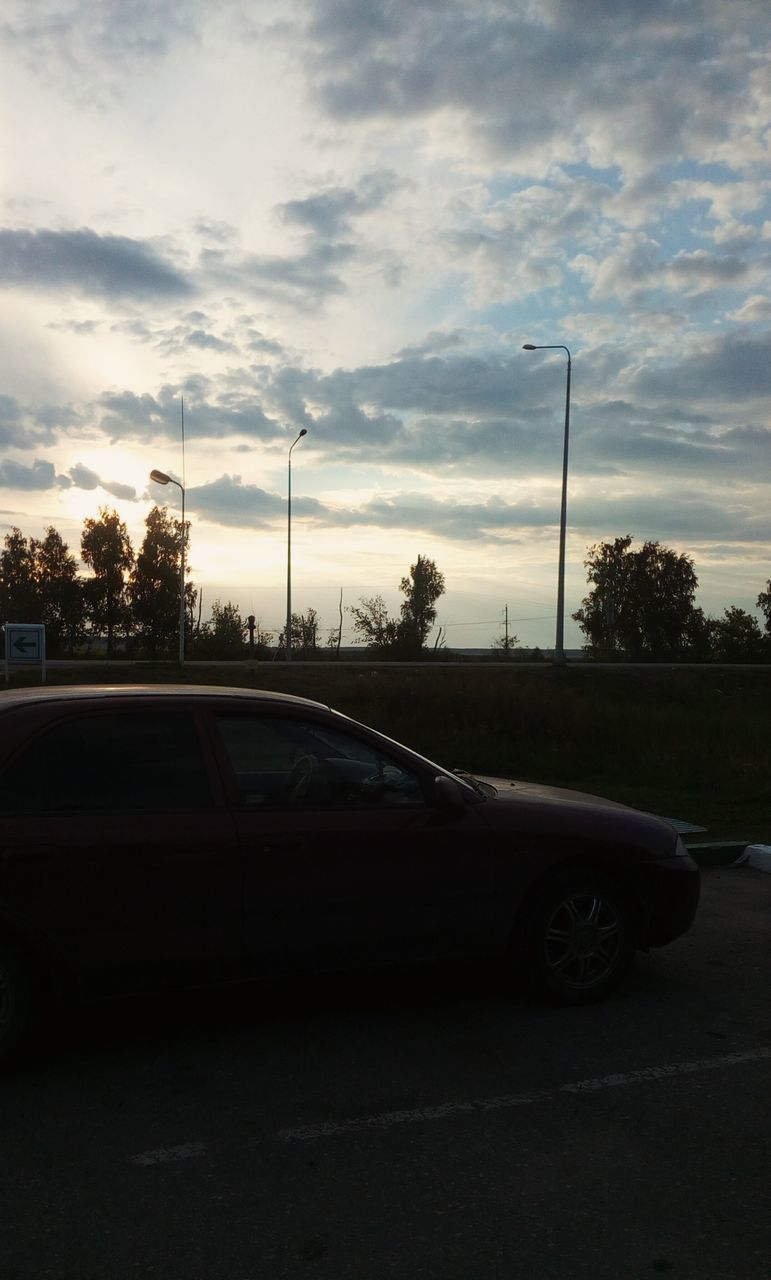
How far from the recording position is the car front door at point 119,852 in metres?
4.32

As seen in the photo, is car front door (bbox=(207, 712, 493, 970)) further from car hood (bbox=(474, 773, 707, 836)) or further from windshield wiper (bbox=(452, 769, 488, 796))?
car hood (bbox=(474, 773, 707, 836))

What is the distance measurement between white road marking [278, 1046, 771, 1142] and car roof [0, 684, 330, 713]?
6.04ft

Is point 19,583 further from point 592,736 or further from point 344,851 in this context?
point 344,851

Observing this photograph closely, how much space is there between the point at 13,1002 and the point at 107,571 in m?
60.2

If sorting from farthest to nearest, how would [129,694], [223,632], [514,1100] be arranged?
[223,632] → [129,694] → [514,1100]

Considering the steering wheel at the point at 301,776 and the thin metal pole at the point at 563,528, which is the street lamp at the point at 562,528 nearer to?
the thin metal pole at the point at 563,528

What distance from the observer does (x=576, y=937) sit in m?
5.23

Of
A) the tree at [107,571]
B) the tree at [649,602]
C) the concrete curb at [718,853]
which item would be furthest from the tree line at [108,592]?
the concrete curb at [718,853]

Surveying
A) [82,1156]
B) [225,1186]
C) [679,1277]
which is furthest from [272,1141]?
[679,1277]

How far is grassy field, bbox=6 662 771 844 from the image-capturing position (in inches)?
492

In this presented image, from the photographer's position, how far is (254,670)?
1158 inches

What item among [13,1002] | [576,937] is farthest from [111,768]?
[576,937]

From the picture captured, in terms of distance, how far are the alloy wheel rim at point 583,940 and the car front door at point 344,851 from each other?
1.28 feet

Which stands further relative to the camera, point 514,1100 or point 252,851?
point 252,851
